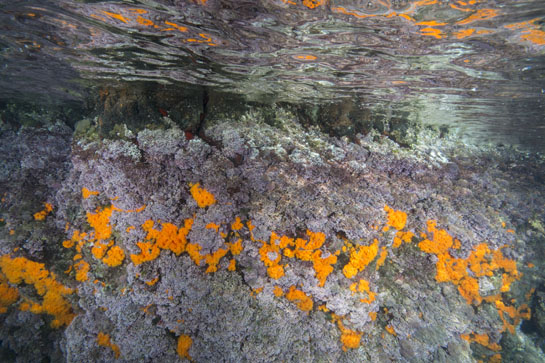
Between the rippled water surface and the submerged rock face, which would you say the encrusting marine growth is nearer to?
the submerged rock face

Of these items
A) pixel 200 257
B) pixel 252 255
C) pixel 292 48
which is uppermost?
pixel 292 48

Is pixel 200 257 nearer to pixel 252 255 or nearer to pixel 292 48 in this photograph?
pixel 252 255

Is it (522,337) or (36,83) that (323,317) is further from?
(36,83)

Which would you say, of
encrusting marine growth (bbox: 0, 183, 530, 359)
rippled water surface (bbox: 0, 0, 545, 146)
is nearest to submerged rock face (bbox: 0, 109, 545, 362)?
encrusting marine growth (bbox: 0, 183, 530, 359)

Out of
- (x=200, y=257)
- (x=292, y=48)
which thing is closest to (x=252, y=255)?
(x=200, y=257)

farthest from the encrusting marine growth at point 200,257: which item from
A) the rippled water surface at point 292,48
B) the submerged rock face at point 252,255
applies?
the rippled water surface at point 292,48

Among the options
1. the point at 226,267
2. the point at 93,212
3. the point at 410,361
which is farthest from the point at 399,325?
the point at 93,212
